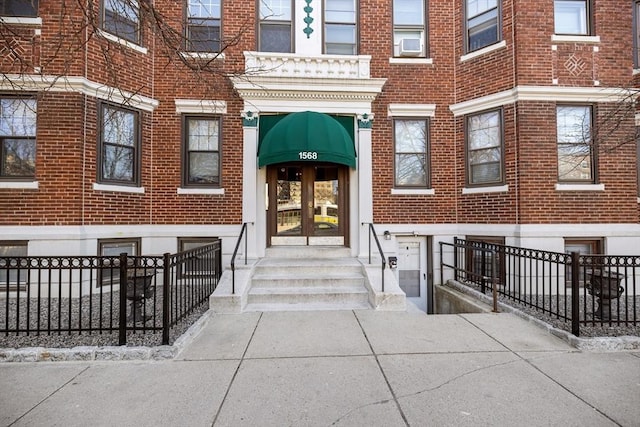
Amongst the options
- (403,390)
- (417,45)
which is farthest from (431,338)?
(417,45)

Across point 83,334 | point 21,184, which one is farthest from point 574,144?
point 21,184

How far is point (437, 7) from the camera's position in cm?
886

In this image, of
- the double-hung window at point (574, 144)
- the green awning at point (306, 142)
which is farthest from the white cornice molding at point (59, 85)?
the double-hung window at point (574, 144)

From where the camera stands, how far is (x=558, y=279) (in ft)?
17.6

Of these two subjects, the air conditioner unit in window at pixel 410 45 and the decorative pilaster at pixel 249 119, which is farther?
the air conditioner unit in window at pixel 410 45

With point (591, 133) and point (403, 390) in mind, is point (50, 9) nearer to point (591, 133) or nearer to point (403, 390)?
point (403, 390)

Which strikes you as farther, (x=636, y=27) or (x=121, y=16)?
(x=636, y=27)

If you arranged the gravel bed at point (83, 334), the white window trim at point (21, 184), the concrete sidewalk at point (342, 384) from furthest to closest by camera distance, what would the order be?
the white window trim at point (21, 184), the gravel bed at point (83, 334), the concrete sidewalk at point (342, 384)

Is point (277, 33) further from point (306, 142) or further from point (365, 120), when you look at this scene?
point (306, 142)

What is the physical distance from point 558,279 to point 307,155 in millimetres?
4990

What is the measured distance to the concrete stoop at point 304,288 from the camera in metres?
6.04

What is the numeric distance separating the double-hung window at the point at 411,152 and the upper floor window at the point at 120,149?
6.51m

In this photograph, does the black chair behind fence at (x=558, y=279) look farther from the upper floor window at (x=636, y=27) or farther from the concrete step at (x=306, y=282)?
the upper floor window at (x=636, y=27)

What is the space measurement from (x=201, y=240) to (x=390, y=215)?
485 centimetres
